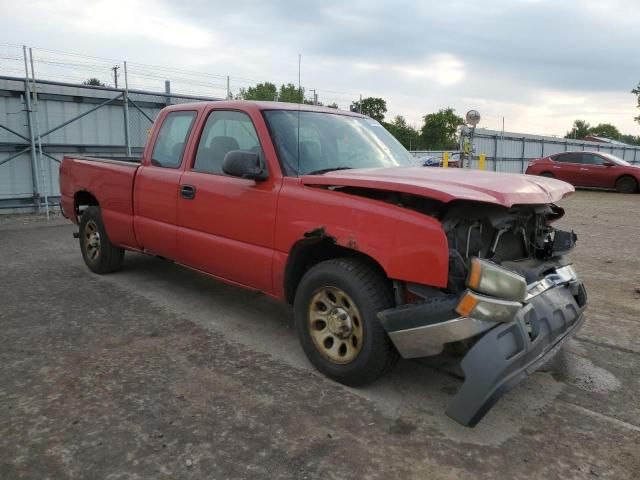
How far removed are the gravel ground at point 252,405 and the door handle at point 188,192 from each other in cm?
105

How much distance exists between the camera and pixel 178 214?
4605 millimetres

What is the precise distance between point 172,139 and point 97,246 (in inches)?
72.5

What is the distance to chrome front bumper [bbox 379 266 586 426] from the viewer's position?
2656mm

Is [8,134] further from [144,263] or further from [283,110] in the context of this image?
[283,110]

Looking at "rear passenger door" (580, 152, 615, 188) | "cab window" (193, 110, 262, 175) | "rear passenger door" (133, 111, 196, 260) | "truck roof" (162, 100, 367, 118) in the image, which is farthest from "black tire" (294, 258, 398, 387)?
"rear passenger door" (580, 152, 615, 188)

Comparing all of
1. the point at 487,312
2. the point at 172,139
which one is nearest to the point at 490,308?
the point at 487,312

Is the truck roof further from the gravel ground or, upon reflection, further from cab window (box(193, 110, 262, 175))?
the gravel ground

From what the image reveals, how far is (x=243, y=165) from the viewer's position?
365cm

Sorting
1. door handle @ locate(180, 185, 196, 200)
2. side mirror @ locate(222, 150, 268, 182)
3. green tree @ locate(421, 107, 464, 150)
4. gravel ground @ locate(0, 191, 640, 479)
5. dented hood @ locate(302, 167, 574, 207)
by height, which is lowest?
gravel ground @ locate(0, 191, 640, 479)

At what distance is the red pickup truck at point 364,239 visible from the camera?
9.14 feet

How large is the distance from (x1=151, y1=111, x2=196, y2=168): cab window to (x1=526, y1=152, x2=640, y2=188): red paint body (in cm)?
1684

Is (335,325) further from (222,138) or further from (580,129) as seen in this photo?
(580,129)

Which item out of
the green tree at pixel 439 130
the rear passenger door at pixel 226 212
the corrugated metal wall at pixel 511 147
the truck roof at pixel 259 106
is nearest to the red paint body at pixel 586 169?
the corrugated metal wall at pixel 511 147

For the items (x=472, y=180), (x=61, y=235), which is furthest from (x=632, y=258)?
(x=61, y=235)
